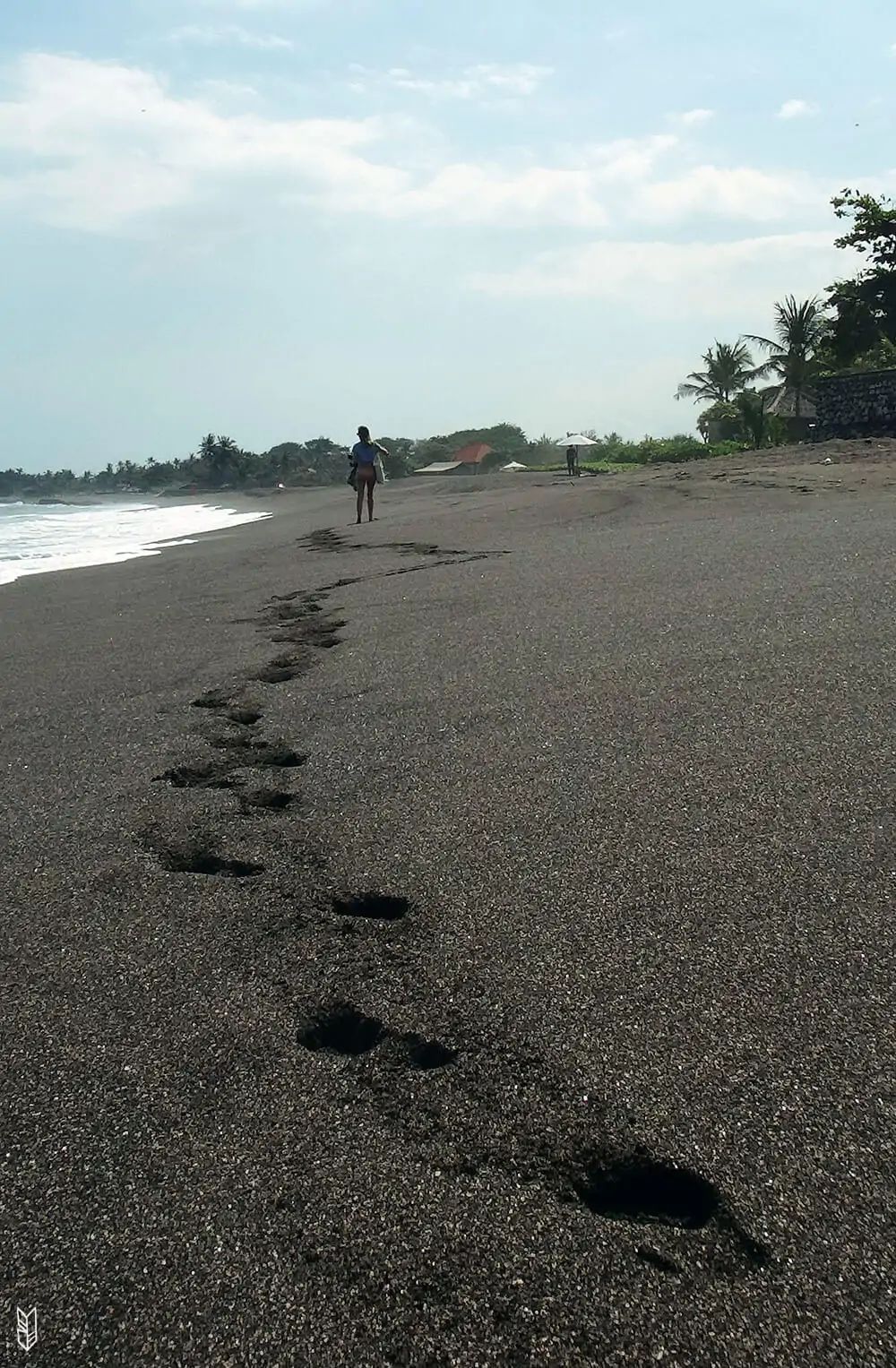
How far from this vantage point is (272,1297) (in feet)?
4.29

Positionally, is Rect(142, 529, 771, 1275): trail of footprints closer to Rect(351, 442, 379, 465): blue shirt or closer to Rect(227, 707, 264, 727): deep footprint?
Rect(227, 707, 264, 727): deep footprint

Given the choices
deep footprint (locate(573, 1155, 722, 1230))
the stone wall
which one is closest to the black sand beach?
deep footprint (locate(573, 1155, 722, 1230))

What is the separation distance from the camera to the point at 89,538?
18109mm

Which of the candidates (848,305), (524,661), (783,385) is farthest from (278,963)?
(783,385)

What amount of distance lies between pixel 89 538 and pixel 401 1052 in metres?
17.8

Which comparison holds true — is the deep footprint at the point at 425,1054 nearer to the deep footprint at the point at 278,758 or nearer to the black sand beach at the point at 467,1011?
the black sand beach at the point at 467,1011

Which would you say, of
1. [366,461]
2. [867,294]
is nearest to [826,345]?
[867,294]

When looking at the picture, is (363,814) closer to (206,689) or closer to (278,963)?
(278,963)

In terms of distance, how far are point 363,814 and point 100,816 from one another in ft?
2.55

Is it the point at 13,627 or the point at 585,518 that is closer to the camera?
the point at 13,627

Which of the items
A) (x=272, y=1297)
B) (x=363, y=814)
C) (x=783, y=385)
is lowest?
(x=272, y=1297)

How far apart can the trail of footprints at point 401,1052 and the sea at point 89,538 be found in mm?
8364

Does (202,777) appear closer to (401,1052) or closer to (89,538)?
(401,1052)

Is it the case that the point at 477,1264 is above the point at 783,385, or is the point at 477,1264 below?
below
